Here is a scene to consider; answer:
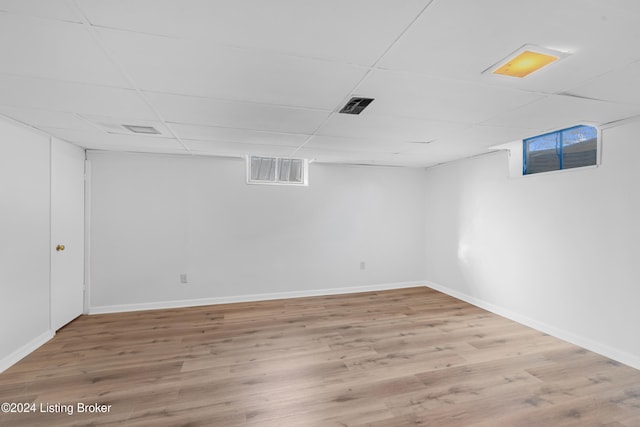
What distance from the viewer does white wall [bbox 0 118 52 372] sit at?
255 centimetres

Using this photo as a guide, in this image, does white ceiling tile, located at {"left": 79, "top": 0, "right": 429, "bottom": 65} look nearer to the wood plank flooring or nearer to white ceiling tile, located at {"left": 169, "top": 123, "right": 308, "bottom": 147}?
white ceiling tile, located at {"left": 169, "top": 123, "right": 308, "bottom": 147}

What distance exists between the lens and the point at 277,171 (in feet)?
15.4

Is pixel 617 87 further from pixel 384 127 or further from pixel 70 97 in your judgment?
pixel 70 97

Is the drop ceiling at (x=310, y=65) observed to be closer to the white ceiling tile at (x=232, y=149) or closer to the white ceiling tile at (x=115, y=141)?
the white ceiling tile at (x=115, y=141)

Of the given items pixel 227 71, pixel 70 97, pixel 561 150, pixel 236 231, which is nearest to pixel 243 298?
pixel 236 231

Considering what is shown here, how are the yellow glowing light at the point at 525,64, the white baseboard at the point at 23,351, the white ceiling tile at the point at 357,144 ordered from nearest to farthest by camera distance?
the yellow glowing light at the point at 525,64, the white baseboard at the point at 23,351, the white ceiling tile at the point at 357,144

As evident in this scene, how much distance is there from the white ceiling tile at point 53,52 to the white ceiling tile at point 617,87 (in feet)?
9.72

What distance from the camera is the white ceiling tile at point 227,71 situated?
1473 mm

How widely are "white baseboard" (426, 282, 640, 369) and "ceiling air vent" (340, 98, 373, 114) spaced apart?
333 cm

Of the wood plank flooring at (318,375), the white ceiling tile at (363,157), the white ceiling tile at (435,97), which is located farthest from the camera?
the white ceiling tile at (363,157)

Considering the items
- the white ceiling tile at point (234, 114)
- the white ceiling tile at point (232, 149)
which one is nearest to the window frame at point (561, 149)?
the white ceiling tile at point (234, 114)

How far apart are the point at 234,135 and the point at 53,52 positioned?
1.73 metres

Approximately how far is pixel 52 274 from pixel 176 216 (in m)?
1.50

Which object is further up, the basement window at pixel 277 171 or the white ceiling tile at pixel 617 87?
the white ceiling tile at pixel 617 87
